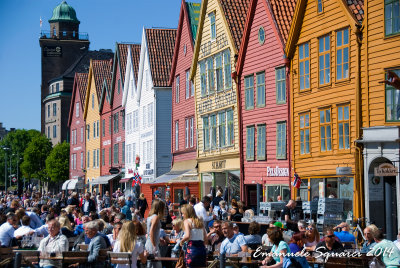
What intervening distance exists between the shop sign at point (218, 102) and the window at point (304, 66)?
6.76 metres

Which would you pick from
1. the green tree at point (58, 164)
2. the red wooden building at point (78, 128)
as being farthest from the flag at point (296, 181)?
the green tree at point (58, 164)

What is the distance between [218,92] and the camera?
39.7 m

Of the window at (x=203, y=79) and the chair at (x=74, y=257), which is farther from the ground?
the window at (x=203, y=79)

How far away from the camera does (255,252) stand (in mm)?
14438

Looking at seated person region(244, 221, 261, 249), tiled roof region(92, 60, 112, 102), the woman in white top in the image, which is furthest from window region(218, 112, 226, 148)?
tiled roof region(92, 60, 112, 102)

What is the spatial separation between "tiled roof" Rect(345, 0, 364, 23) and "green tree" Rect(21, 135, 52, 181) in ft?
264

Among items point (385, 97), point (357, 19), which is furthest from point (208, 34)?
point (385, 97)

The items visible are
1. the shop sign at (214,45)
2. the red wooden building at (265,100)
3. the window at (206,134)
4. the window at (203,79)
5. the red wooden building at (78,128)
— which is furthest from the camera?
the red wooden building at (78,128)

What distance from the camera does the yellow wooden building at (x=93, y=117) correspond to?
66.5m

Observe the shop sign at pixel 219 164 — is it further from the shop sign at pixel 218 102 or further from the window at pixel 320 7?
the window at pixel 320 7

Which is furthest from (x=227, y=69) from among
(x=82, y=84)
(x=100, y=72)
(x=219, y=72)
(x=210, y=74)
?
(x=82, y=84)

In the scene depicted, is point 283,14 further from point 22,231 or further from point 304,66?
point 22,231

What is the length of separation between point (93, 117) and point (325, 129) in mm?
42318

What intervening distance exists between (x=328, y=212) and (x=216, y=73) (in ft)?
49.3
